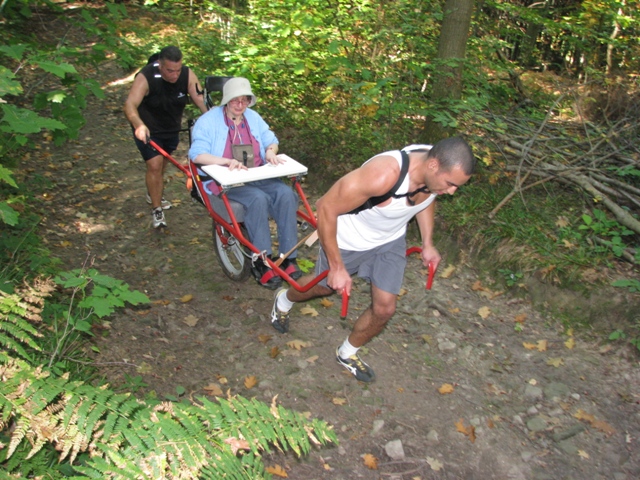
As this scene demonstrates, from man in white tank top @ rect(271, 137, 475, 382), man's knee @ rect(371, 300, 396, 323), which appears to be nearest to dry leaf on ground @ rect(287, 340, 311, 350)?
man in white tank top @ rect(271, 137, 475, 382)

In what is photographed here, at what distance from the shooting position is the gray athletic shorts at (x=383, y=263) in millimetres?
3688

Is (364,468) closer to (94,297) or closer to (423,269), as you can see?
(94,297)

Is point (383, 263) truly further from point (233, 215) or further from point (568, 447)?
point (568, 447)

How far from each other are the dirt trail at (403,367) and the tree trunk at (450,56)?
6.81ft

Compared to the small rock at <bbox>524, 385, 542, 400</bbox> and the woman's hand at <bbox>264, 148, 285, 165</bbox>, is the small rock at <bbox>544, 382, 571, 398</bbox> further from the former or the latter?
the woman's hand at <bbox>264, 148, 285, 165</bbox>

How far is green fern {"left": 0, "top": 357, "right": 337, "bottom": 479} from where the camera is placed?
2006mm

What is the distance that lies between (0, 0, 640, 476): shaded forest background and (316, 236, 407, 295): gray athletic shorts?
1.54 m

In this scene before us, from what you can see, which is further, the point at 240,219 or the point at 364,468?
the point at 240,219

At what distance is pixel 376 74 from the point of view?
7129 millimetres

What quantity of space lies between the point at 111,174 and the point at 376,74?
3.94m

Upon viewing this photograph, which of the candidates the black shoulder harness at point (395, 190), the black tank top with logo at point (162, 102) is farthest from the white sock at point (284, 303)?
the black tank top with logo at point (162, 102)

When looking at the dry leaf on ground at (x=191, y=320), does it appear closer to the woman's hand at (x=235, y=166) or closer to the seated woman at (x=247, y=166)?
the seated woman at (x=247, y=166)

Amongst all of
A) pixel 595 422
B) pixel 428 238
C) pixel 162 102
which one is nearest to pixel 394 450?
pixel 428 238

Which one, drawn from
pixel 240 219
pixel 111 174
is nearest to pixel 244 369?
pixel 240 219
